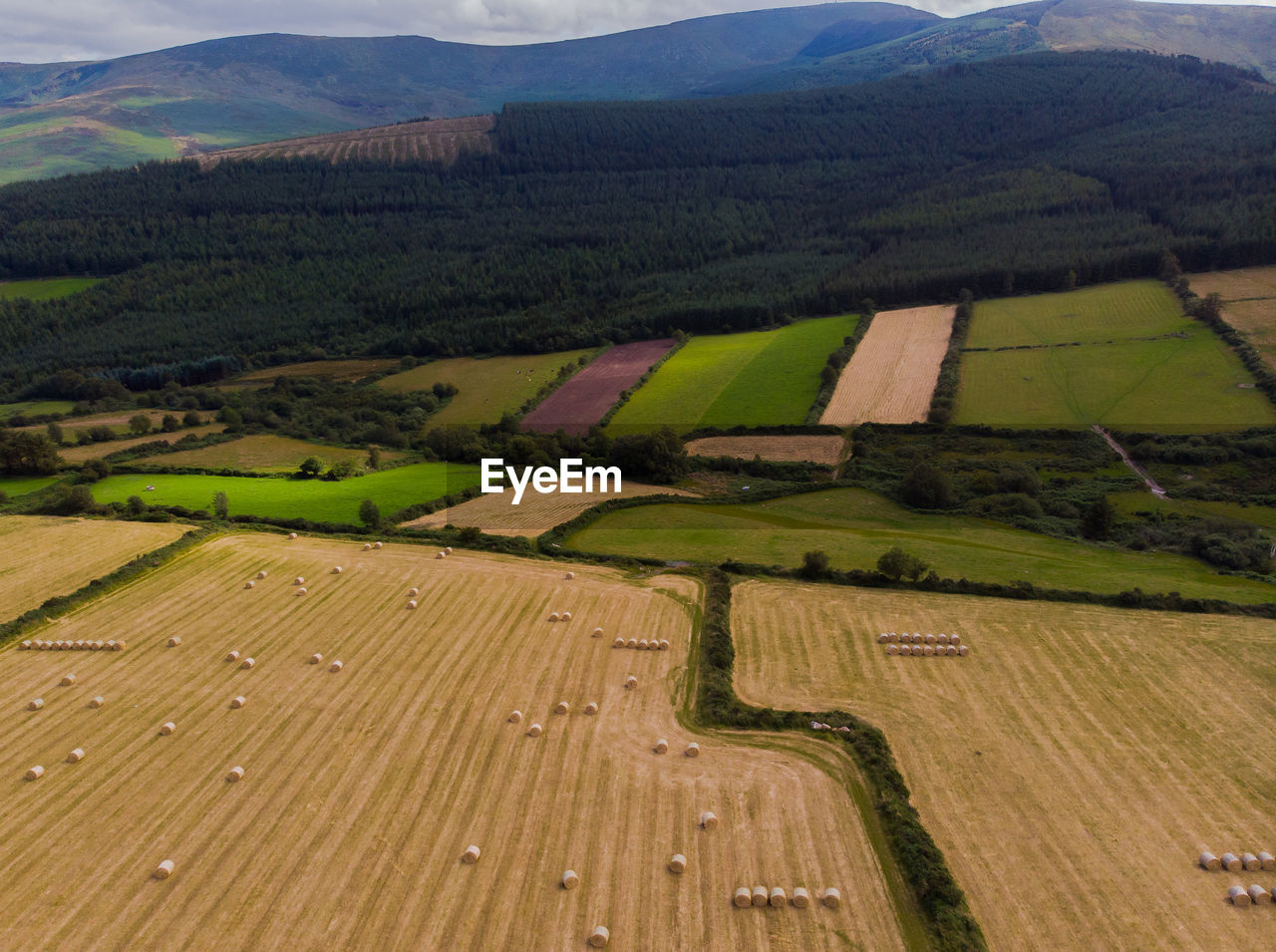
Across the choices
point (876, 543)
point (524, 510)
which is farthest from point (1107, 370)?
point (524, 510)

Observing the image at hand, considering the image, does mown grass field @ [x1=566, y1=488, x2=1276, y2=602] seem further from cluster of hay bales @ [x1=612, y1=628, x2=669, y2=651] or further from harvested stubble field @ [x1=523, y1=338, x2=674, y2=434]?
harvested stubble field @ [x1=523, y1=338, x2=674, y2=434]

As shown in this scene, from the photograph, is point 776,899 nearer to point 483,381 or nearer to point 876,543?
point 876,543

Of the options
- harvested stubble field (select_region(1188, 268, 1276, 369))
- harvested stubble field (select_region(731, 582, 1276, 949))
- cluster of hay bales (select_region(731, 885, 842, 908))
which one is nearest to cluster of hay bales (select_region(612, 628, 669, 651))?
harvested stubble field (select_region(731, 582, 1276, 949))

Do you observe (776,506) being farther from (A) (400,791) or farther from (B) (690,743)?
(A) (400,791)

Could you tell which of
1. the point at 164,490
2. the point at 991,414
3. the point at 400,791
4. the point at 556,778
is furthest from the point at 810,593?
the point at 164,490

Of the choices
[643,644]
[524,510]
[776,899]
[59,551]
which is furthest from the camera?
[524,510]

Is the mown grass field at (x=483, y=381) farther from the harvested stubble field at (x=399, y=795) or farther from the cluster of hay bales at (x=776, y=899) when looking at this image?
the cluster of hay bales at (x=776, y=899)
